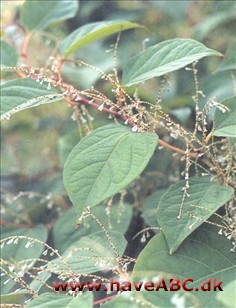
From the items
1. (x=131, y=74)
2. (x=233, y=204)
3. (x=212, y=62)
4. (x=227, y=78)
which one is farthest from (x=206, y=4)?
(x=233, y=204)

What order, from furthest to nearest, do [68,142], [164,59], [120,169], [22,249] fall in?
[68,142] < [22,249] < [164,59] < [120,169]

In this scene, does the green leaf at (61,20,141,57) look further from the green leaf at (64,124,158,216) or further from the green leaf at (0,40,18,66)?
the green leaf at (64,124,158,216)

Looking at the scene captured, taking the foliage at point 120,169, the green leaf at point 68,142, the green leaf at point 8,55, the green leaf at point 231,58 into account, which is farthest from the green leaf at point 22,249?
the green leaf at point 231,58

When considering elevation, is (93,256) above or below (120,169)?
below

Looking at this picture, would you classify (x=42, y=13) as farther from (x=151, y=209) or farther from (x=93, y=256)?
(x=93, y=256)

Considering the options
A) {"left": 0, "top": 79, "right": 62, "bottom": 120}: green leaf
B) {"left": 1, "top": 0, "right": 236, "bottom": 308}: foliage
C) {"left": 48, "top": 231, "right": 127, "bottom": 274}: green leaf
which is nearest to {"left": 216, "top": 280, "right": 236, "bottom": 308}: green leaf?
{"left": 1, "top": 0, "right": 236, "bottom": 308}: foliage

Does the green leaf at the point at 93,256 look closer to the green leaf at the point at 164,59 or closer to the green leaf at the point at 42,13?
the green leaf at the point at 164,59

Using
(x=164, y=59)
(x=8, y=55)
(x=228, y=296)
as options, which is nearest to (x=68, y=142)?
(x=8, y=55)

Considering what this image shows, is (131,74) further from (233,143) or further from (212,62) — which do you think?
(212,62)
